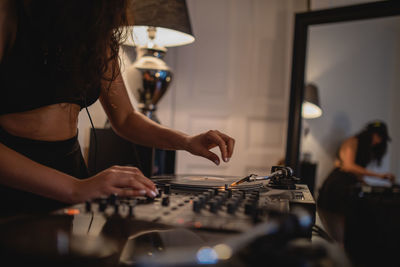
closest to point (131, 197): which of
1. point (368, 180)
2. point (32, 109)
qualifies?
point (32, 109)

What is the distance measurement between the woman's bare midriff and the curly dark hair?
3.7 inches

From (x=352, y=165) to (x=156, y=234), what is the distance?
1924 millimetres

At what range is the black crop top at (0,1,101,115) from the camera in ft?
2.59

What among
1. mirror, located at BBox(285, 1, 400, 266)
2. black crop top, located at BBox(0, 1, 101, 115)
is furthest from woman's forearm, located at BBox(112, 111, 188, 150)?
mirror, located at BBox(285, 1, 400, 266)

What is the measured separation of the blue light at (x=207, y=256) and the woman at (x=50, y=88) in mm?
347

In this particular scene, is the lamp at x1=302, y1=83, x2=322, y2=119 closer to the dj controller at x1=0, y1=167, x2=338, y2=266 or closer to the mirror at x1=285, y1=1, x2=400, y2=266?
the mirror at x1=285, y1=1, x2=400, y2=266

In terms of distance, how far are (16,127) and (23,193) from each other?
18 cm

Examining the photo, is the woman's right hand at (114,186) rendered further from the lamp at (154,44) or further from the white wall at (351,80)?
the white wall at (351,80)

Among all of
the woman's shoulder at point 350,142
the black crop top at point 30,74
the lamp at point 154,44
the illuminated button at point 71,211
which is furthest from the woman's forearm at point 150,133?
the woman's shoulder at point 350,142

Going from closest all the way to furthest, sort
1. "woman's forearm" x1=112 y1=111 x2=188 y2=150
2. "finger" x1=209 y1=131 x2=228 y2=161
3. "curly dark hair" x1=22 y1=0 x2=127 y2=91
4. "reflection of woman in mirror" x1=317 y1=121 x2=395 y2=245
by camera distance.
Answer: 1. "curly dark hair" x1=22 y1=0 x2=127 y2=91
2. "finger" x1=209 y1=131 x2=228 y2=161
3. "woman's forearm" x1=112 y1=111 x2=188 y2=150
4. "reflection of woman in mirror" x1=317 y1=121 x2=395 y2=245

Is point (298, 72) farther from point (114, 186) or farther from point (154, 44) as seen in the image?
point (114, 186)

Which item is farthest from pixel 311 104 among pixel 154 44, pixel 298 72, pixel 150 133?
pixel 150 133

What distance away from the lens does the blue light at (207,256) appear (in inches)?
10.3

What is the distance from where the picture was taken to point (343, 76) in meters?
2.23
